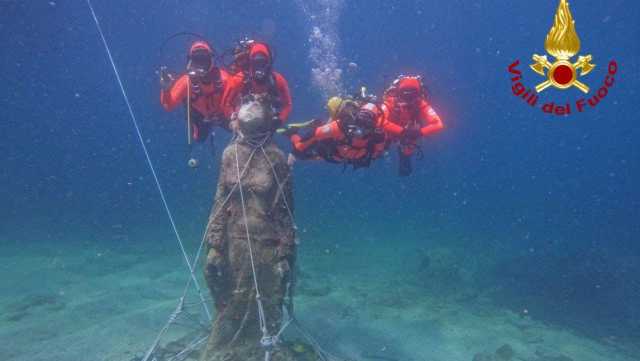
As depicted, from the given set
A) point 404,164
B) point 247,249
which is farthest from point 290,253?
point 404,164

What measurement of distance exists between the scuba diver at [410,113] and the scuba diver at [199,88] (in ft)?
10.5

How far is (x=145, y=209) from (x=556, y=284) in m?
28.8

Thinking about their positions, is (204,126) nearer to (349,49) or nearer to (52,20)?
(52,20)

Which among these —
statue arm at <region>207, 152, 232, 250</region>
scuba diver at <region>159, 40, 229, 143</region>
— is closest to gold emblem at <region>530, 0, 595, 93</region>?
statue arm at <region>207, 152, 232, 250</region>

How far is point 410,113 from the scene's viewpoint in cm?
888

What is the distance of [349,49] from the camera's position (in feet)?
296

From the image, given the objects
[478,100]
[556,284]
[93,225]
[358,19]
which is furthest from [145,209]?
[478,100]

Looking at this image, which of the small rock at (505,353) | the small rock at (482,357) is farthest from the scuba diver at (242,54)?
the small rock at (505,353)

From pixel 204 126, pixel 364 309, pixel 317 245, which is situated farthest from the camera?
pixel 317 245

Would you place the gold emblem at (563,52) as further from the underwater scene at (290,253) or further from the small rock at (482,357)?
the small rock at (482,357)

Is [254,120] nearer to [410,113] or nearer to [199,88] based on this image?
[199,88]

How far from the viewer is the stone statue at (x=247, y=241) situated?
597 centimetres

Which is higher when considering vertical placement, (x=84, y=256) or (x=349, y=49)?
(x=349, y=49)

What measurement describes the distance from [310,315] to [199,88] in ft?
18.9
